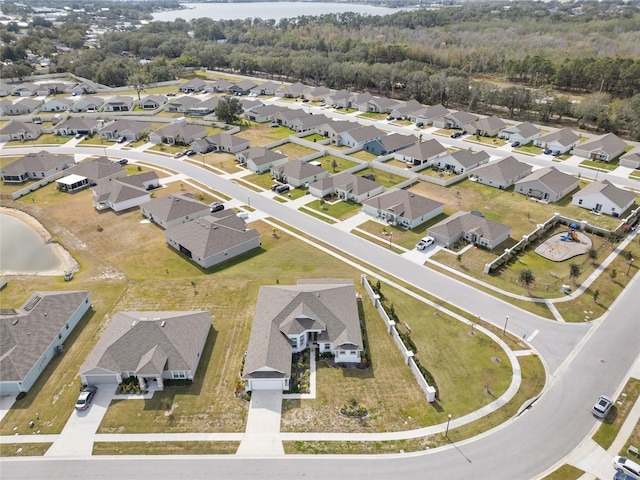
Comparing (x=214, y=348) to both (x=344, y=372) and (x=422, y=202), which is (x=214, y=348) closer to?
(x=344, y=372)

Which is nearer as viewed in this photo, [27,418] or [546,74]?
[27,418]

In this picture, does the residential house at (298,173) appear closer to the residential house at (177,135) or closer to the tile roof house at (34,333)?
the residential house at (177,135)

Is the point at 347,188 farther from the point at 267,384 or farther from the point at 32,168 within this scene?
the point at 32,168

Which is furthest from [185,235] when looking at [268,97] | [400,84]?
[400,84]

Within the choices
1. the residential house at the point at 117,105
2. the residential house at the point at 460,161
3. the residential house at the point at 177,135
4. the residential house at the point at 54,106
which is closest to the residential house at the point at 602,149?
the residential house at the point at 460,161

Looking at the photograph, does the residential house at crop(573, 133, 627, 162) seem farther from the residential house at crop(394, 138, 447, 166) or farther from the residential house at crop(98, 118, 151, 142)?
the residential house at crop(98, 118, 151, 142)

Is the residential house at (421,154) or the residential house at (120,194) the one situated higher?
the residential house at (421,154)

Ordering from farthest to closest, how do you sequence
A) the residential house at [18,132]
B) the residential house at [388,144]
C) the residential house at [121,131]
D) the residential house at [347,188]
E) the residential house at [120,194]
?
1. the residential house at [18,132]
2. the residential house at [121,131]
3. the residential house at [388,144]
4. the residential house at [347,188]
5. the residential house at [120,194]
